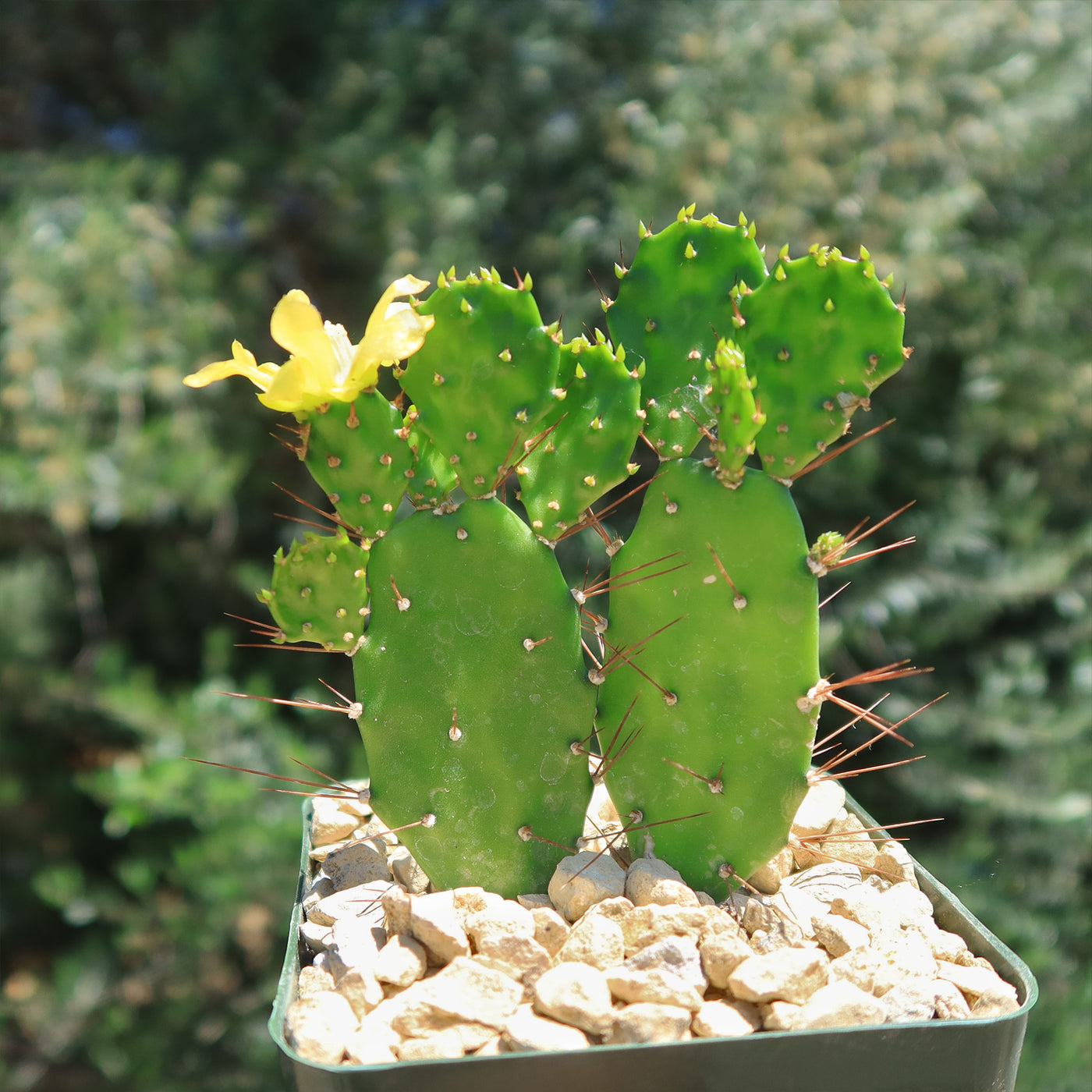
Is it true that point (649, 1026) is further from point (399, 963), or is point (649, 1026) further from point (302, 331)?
point (302, 331)

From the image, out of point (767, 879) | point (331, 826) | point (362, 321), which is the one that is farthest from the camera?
point (362, 321)

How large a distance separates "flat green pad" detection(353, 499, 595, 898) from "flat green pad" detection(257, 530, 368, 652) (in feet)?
0.11

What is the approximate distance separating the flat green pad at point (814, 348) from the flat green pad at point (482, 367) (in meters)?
0.14

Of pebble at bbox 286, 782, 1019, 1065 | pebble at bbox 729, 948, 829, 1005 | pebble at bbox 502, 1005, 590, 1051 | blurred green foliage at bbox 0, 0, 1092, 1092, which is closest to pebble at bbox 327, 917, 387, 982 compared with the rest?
pebble at bbox 286, 782, 1019, 1065

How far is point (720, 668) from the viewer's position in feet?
2.37

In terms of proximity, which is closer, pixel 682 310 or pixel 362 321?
pixel 682 310

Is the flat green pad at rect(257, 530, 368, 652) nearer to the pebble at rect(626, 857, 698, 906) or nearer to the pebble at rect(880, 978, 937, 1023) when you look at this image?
the pebble at rect(626, 857, 698, 906)

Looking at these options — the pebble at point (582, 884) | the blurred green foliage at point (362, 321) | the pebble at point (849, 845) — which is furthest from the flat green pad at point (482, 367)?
the blurred green foliage at point (362, 321)

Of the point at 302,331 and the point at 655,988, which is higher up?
A: the point at 302,331

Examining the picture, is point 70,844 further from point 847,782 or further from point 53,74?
point 53,74

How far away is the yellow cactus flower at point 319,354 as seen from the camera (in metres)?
Result: 0.65

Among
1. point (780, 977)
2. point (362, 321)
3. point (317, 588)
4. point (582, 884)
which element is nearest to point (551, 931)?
point (582, 884)

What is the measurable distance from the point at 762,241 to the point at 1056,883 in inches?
50.5

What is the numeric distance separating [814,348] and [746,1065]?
1.39ft
